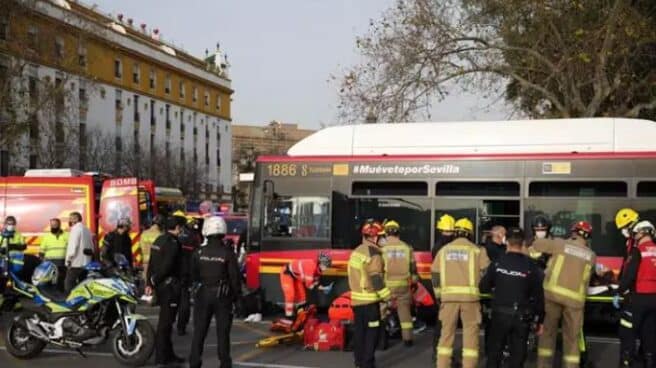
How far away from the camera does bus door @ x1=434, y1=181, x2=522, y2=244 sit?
41.2 feet

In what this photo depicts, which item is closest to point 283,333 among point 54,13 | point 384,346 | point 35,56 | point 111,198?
point 384,346

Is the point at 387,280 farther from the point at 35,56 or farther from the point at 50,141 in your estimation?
the point at 50,141

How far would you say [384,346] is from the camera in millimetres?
10789

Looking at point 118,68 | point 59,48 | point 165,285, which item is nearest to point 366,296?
point 165,285

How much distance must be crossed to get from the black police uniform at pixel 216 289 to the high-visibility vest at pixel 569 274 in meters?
3.41

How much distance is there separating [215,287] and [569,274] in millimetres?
3784

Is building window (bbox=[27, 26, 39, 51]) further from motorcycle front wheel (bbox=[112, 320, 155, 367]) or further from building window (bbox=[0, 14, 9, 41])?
motorcycle front wheel (bbox=[112, 320, 155, 367])

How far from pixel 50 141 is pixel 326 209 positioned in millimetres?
36316

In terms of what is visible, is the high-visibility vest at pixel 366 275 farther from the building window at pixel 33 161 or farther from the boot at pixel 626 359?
the building window at pixel 33 161

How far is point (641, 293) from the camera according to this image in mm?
8508

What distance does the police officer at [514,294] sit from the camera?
764 cm

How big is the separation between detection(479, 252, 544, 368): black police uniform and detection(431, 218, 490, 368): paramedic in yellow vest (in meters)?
0.17

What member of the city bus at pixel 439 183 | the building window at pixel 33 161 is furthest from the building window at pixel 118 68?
the city bus at pixel 439 183

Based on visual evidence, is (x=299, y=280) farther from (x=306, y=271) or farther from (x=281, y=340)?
(x=281, y=340)
